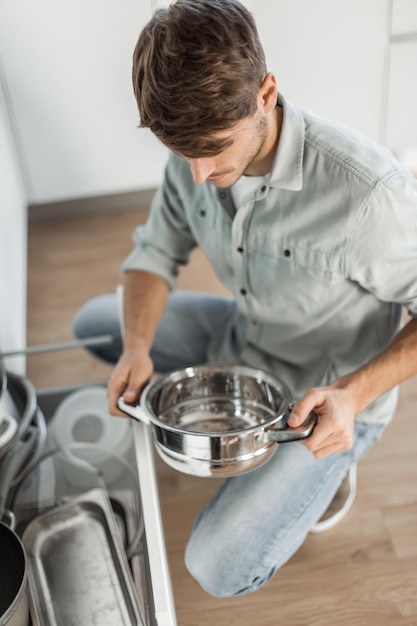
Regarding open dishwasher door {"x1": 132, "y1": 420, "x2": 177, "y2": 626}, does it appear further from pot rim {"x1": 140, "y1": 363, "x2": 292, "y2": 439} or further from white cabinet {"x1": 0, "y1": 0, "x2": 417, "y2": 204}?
white cabinet {"x1": 0, "y1": 0, "x2": 417, "y2": 204}

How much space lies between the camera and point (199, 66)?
907mm

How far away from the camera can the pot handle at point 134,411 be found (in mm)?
1110

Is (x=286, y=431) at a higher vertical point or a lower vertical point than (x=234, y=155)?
lower

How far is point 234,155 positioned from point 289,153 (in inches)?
5.0

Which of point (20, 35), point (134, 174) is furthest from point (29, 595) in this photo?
point (134, 174)

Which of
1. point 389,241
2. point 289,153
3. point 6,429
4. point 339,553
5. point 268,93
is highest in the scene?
point 268,93

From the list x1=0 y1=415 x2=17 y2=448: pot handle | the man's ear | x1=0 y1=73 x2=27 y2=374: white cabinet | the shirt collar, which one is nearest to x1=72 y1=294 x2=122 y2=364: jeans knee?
x1=0 y1=73 x2=27 y2=374: white cabinet

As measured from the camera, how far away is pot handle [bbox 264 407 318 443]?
41.1 inches

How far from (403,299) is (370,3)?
1.42 feet

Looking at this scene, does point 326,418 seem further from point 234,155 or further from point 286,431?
point 234,155

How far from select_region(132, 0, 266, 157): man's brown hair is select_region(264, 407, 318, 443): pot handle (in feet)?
1.35

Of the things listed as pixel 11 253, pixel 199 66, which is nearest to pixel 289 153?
pixel 199 66

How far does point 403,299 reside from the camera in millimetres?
1155

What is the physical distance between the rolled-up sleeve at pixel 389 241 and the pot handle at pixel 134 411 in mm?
387
